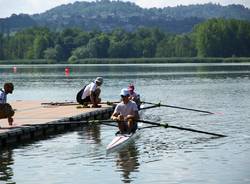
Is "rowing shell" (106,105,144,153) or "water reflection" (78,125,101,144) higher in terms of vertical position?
"rowing shell" (106,105,144,153)

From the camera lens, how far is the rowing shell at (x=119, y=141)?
23.8m

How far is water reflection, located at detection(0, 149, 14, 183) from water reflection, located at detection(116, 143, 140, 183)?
3402mm

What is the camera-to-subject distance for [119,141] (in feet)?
79.9

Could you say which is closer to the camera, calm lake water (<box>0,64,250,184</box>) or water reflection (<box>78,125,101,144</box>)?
calm lake water (<box>0,64,250,184</box>)

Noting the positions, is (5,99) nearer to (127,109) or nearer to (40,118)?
(127,109)

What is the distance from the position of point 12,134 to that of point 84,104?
34.9ft

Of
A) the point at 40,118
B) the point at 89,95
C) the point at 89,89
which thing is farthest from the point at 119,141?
the point at 89,95

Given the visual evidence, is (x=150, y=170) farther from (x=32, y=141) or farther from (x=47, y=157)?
(x=32, y=141)

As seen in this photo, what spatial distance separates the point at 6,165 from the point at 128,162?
3.99 m

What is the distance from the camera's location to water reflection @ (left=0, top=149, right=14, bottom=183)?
2008 cm

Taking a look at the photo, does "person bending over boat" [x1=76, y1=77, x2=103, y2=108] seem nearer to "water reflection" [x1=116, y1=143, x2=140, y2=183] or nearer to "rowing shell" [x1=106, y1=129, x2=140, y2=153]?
"rowing shell" [x1=106, y1=129, x2=140, y2=153]

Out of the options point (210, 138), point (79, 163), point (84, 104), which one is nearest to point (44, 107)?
point (84, 104)

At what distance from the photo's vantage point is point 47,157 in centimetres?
2305

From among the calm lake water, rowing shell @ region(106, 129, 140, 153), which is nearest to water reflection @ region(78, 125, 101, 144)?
the calm lake water
